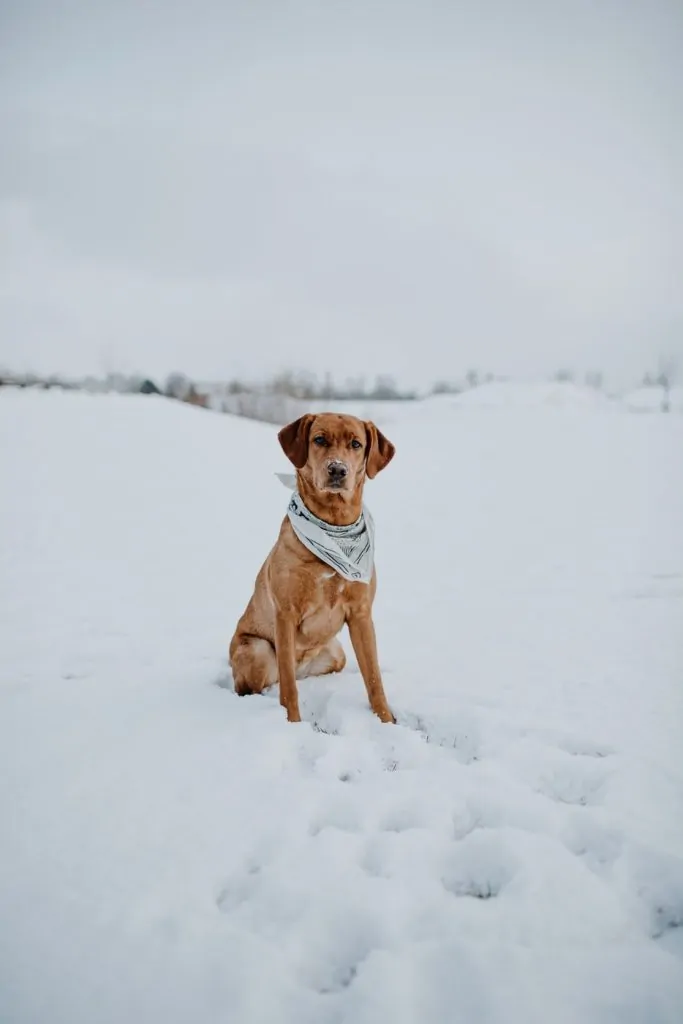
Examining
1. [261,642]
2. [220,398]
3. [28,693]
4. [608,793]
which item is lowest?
[28,693]

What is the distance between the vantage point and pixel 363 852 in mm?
2111

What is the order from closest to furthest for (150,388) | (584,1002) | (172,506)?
(584,1002) < (172,506) < (150,388)

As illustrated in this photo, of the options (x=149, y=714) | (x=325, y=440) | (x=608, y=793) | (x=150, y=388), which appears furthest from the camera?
(x=150, y=388)

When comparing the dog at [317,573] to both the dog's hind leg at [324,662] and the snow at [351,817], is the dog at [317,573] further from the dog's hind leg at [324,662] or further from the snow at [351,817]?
the snow at [351,817]

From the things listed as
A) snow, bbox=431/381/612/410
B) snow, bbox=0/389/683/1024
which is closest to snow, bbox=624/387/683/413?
snow, bbox=431/381/612/410

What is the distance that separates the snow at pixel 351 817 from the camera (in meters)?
1.59

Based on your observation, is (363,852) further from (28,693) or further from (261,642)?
(28,693)

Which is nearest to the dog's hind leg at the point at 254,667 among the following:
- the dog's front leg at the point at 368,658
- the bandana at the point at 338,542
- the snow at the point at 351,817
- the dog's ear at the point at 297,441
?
the snow at the point at 351,817

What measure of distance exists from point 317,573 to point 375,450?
1.04m

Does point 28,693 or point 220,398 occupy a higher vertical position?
point 220,398

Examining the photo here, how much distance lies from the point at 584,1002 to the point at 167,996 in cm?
122

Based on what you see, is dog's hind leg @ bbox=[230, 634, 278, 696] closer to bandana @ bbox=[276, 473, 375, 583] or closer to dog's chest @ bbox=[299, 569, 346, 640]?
dog's chest @ bbox=[299, 569, 346, 640]

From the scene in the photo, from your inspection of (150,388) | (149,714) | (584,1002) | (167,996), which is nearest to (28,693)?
(149,714)

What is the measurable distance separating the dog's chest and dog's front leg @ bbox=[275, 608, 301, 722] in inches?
5.3
